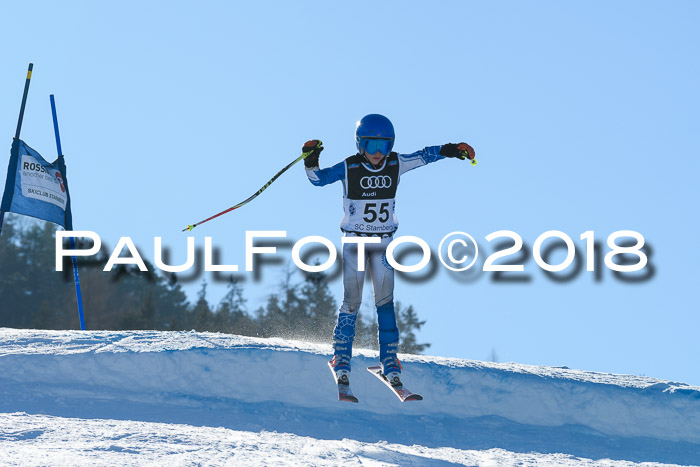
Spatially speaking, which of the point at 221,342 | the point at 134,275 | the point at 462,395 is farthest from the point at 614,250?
the point at 134,275

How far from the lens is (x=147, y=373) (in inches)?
329

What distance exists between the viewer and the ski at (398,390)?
24.2 feet

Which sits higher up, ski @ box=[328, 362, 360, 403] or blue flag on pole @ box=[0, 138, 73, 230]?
blue flag on pole @ box=[0, 138, 73, 230]

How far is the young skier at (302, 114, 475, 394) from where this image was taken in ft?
24.9

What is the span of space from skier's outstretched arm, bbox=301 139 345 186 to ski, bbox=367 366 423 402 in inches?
74.8

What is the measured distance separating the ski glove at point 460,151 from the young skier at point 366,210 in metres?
0.33

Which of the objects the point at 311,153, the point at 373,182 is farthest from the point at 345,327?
the point at 311,153

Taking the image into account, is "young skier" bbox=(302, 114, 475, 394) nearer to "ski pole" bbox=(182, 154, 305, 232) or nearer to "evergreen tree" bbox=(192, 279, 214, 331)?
"ski pole" bbox=(182, 154, 305, 232)

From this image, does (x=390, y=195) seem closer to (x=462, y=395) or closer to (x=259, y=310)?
(x=462, y=395)

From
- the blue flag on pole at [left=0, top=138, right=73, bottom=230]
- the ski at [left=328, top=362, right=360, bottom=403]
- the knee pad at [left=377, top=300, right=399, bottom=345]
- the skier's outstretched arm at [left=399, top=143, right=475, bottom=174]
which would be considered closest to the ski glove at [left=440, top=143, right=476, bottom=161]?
the skier's outstretched arm at [left=399, top=143, right=475, bottom=174]

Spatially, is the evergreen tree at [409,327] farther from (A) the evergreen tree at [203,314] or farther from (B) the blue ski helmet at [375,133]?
(B) the blue ski helmet at [375,133]

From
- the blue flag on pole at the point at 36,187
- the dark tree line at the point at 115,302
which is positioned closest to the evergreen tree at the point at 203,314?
the dark tree line at the point at 115,302

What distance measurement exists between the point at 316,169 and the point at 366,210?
59 centimetres

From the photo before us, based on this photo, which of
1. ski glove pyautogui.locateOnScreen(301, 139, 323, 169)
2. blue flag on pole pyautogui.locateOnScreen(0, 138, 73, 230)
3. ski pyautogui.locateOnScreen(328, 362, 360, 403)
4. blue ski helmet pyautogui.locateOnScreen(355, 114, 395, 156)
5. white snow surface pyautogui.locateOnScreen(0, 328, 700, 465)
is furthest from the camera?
blue flag on pole pyautogui.locateOnScreen(0, 138, 73, 230)
